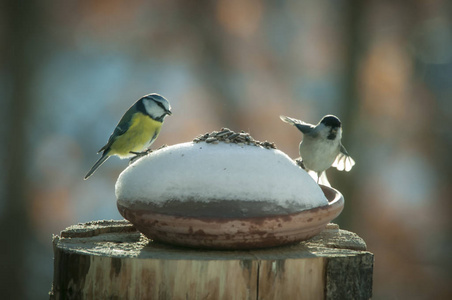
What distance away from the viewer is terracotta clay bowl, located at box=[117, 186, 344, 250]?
252cm

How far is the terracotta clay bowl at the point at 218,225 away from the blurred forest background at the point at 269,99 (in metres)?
5.27

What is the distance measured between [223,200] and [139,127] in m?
2.29

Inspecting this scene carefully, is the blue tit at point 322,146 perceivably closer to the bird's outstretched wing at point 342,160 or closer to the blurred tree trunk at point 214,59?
the bird's outstretched wing at point 342,160

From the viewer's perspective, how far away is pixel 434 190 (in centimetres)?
838

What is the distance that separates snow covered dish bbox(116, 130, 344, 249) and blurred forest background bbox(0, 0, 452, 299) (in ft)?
16.7

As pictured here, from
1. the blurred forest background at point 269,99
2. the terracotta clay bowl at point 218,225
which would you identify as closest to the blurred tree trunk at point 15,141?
the blurred forest background at point 269,99

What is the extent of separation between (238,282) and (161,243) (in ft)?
1.96

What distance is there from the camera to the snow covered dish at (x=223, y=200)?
255cm

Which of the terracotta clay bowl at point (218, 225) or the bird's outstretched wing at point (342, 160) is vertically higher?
the bird's outstretched wing at point (342, 160)

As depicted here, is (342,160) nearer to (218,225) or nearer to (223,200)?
(223,200)

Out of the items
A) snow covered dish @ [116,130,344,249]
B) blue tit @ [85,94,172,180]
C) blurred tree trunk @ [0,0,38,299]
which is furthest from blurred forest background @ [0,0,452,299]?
snow covered dish @ [116,130,344,249]

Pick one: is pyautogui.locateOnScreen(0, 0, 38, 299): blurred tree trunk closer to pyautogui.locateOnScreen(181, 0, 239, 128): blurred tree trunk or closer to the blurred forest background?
the blurred forest background

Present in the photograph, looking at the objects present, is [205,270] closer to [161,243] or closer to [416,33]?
[161,243]

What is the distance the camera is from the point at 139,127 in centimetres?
473
